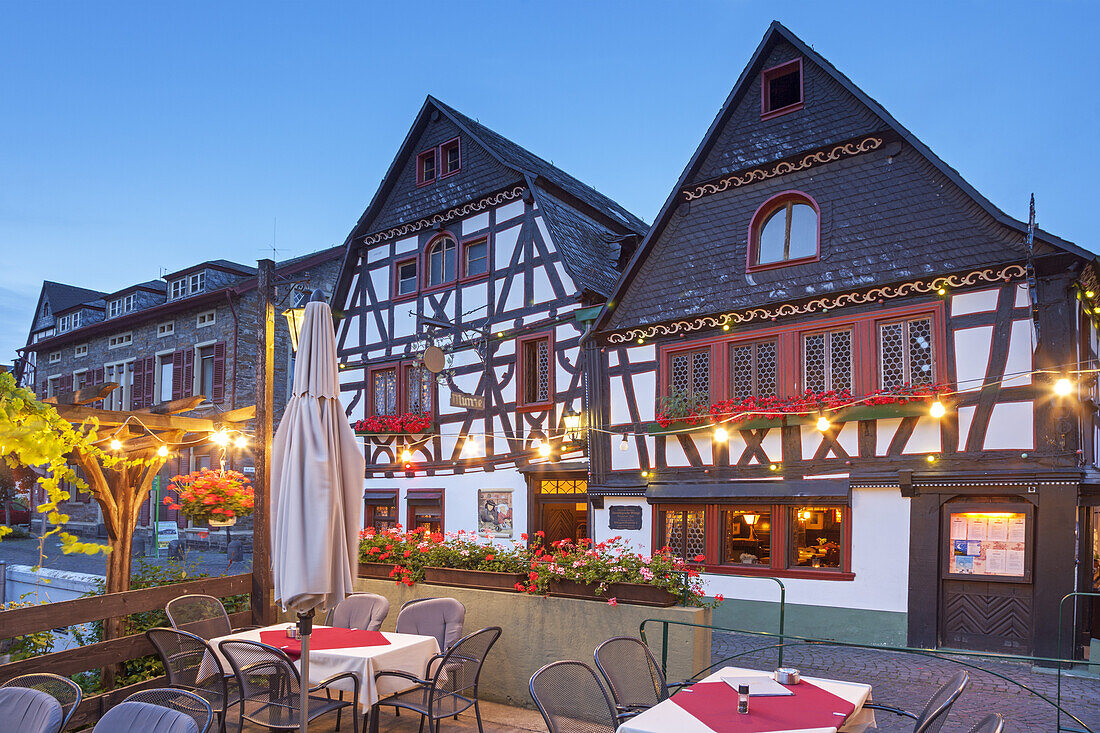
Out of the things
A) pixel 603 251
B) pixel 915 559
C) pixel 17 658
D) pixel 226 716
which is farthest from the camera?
pixel 603 251

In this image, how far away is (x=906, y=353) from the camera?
10898 mm

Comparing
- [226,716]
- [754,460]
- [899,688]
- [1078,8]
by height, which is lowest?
[899,688]

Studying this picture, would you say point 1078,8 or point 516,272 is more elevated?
point 1078,8

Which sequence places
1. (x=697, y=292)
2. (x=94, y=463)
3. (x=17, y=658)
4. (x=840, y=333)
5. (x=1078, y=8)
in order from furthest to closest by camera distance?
(x=1078, y=8), (x=697, y=292), (x=840, y=333), (x=94, y=463), (x=17, y=658)

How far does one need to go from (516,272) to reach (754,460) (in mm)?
5950

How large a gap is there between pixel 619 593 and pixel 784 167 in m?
7.91

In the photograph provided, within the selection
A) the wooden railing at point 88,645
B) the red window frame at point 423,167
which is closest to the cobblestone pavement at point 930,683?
the wooden railing at point 88,645

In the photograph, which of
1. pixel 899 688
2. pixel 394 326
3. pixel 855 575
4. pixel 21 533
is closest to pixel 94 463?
pixel 899 688

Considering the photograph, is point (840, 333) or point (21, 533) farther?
point (21, 533)

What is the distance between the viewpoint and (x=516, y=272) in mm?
15547

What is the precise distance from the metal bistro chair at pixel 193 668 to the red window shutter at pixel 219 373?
19225mm

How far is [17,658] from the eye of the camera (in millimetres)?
6531

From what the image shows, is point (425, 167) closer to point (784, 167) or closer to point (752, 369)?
point (784, 167)

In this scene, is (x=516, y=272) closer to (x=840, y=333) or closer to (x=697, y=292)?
(x=697, y=292)
